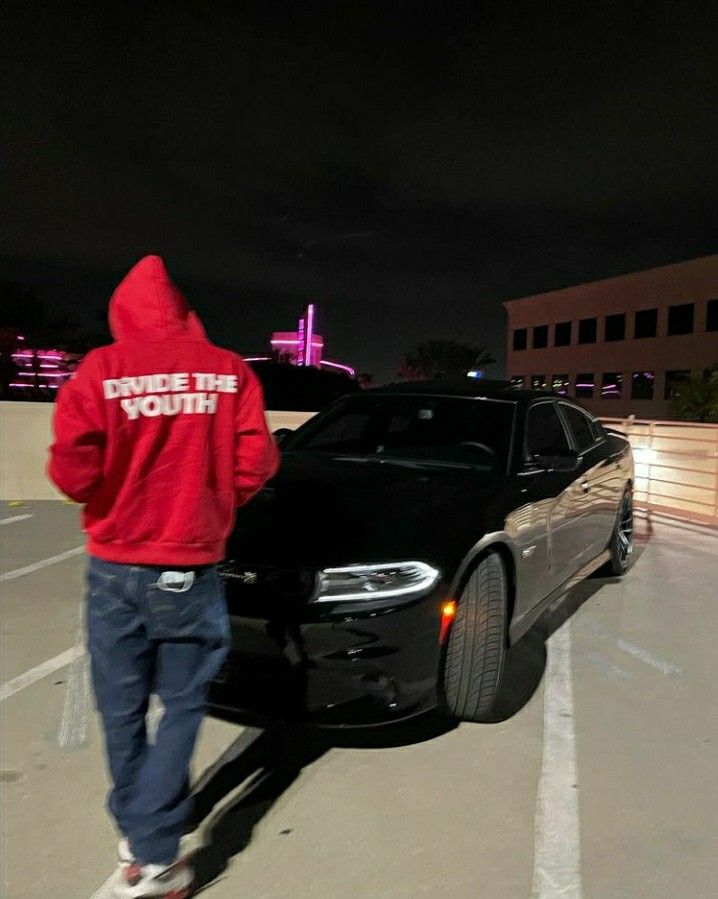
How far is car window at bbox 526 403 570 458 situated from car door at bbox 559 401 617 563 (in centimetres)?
10

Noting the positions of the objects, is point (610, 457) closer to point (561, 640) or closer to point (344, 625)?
point (561, 640)

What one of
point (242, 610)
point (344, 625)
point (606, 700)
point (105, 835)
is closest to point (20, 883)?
point (105, 835)

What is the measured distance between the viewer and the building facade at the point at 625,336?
125 feet

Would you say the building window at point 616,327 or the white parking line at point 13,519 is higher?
the building window at point 616,327

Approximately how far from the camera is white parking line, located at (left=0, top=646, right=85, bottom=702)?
368 centimetres

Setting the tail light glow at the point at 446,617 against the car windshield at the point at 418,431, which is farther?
the car windshield at the point at 418,431

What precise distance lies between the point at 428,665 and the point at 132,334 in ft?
5.38

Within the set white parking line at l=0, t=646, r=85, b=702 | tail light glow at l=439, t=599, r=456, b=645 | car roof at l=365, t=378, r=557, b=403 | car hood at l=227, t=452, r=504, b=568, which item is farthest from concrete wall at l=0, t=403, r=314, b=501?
tail light glow at l=439, t=599, r=456, b=645

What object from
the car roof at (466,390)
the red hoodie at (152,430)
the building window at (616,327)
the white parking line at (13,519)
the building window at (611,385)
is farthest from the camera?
the building window at (611,385)

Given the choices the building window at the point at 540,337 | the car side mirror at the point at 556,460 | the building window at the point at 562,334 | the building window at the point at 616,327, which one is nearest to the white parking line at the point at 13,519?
the car side mirror at the point at 556,460

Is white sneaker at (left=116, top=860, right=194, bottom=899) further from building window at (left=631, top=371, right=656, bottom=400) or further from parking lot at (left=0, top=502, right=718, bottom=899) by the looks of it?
building window at (left=631, top=371, right=656, bottom=400)

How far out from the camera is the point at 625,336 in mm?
42719

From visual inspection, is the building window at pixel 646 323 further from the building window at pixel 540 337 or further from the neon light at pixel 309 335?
the neon light at pixel 309 335

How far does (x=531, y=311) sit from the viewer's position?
50.8 meters
